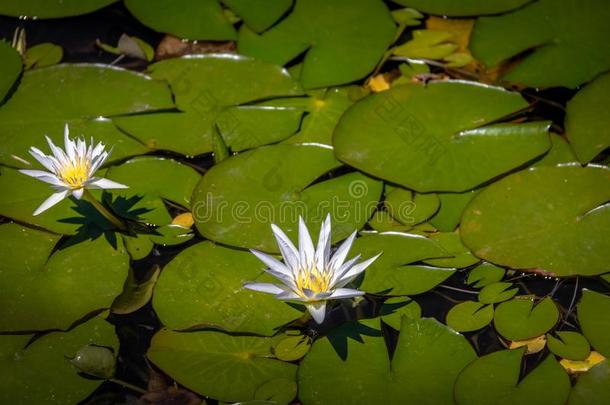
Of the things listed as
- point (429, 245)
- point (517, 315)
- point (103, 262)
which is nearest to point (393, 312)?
point (429, 245)

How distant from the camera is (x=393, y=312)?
90.0 inches

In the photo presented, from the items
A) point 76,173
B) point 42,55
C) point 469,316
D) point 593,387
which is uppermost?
point 42,55

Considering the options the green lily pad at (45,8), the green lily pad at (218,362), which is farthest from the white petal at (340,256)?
the green lily pad at (45,8)

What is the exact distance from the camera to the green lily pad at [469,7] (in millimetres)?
3018

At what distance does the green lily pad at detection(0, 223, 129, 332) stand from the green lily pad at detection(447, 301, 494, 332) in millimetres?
1293

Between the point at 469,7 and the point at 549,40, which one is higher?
the point at 469,7

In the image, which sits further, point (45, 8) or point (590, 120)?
point (45, 8)

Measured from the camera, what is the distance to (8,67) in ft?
9.58

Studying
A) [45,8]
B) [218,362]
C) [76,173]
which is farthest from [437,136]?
[45,8]

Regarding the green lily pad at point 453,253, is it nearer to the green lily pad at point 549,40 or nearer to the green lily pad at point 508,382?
the green lily pad at point 508,382

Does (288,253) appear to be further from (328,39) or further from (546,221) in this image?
(328,39)

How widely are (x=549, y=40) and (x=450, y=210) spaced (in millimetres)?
1084

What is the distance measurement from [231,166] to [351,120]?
0.58 meters

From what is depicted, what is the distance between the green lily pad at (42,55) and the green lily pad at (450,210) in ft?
6.62
